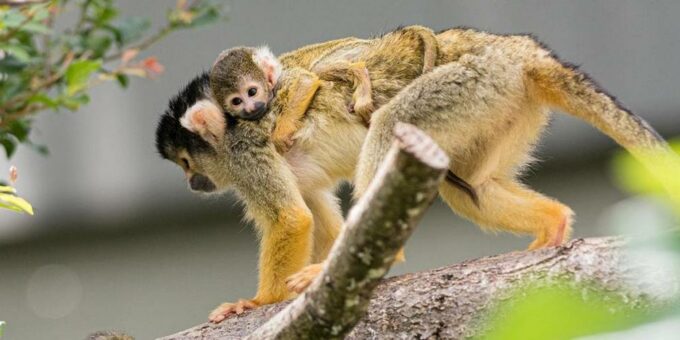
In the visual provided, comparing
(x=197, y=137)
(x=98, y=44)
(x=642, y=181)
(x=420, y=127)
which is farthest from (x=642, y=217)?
(x=197, y=137)

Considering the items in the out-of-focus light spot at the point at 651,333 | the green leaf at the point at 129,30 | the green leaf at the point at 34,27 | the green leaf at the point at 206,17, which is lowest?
the out-of-focus light spot at the point at 651,333

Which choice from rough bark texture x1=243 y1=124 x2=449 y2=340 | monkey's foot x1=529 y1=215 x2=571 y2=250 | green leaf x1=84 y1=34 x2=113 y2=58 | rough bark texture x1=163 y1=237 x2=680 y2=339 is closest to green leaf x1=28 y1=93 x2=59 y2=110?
green leaf x1=84 y1=34 x2=113 y2=58

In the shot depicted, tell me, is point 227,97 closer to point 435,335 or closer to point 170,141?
point 170,141

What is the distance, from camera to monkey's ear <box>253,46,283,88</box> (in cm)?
456

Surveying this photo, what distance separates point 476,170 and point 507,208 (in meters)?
0.22

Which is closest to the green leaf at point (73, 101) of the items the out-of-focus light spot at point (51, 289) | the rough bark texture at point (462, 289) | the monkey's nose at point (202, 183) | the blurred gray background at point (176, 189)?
the monkey's nose at point (202, 183)

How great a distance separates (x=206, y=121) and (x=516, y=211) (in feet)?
5.27

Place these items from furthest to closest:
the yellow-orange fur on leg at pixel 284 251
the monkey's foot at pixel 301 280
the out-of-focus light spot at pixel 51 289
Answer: the out-of-focus light spot at pixel 51 289 < the yellow-orange fur on leg at pixel 284 251 < the monkey's foot at pixel 301 280

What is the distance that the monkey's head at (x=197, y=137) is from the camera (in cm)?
461

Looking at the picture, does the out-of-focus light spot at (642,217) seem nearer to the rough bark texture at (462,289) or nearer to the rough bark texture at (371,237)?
the rough bark texture at (371,237)

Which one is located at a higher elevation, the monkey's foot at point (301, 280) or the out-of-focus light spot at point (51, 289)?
the out-of-focus light spot at point (51, 289)

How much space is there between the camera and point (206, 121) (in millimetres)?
4609

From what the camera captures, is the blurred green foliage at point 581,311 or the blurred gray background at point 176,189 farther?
the blurred gray background at point 176,189

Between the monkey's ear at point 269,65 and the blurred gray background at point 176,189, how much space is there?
3113mm
